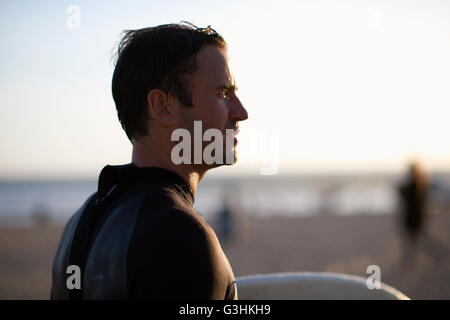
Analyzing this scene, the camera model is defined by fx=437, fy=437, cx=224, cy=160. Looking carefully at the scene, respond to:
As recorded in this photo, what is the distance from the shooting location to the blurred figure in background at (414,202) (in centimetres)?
843

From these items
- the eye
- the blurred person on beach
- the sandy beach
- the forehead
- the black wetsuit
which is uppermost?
the forehead

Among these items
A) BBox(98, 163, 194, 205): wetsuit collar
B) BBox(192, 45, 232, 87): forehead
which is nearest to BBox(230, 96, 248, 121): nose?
BBox(192, 45, 232, 87): forehead

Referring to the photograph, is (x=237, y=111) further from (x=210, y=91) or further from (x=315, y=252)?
(x=315, y=252)

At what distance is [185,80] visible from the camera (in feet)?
6.27

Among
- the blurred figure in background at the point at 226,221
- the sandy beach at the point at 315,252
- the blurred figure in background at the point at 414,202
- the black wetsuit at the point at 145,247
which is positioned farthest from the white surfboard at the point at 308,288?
the blurred figure in background at the point at 226,221

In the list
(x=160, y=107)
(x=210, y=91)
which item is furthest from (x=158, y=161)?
(x=210, y=91)

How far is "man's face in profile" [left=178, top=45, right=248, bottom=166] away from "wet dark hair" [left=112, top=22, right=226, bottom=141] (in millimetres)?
32

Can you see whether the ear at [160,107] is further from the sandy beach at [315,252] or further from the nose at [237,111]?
the sandy beach at [315,252]

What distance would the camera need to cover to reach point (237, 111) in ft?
6.69

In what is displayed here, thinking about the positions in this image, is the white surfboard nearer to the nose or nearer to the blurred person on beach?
the nose

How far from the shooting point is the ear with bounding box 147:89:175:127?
6.31ft

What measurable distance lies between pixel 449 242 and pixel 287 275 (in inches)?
453

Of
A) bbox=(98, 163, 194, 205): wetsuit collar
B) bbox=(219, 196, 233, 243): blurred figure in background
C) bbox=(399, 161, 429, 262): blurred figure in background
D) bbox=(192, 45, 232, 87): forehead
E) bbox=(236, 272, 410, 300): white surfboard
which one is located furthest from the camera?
bbox=(219, 196, 233, 243): blurred figure in background
